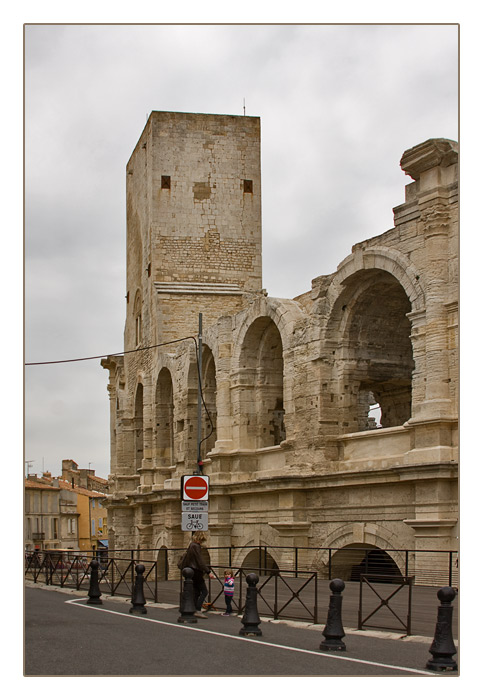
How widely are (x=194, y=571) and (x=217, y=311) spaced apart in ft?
66.0

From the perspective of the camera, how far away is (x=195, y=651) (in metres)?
10.8

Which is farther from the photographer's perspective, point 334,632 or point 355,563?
point 355,563

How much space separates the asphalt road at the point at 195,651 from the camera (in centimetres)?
948

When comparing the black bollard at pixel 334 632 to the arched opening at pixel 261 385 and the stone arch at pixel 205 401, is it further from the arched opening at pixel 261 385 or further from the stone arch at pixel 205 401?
the stone arch at pixel 205 401

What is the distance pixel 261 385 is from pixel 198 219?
11.2 m

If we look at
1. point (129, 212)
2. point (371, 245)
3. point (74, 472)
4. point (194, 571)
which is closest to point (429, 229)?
point (371, 245)

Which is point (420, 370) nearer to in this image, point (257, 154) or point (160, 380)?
point (160, 380)

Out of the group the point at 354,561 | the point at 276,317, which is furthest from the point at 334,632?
the point at 276,317

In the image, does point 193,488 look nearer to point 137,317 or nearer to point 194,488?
point 194,488

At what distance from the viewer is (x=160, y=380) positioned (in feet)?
114

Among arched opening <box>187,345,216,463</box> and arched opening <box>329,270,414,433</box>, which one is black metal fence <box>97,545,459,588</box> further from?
arched opening <box>187,345,216,463</box>

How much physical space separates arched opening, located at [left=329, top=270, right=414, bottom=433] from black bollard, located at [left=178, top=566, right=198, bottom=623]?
25.7 ft

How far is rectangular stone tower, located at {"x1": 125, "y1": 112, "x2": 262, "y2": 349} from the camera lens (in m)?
35.3

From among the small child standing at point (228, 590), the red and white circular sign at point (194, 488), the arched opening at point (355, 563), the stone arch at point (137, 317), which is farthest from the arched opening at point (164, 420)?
the small child standing at point (228, 590)
